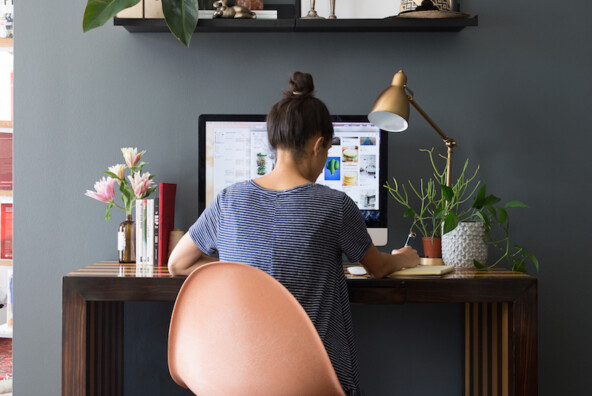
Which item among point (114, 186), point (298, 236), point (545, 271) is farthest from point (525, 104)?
point (114, 186)

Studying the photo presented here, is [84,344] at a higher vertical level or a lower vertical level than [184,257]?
lower

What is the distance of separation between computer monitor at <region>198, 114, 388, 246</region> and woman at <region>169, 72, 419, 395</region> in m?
0.54

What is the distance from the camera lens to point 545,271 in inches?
85.4

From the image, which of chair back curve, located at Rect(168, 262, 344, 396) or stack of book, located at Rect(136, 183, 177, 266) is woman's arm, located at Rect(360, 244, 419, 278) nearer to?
chair back curve, located at Rect(168, 262, 344, 396)

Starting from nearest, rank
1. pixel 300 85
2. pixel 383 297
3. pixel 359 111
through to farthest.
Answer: pixel 300 85 → pixel 383 297 → pixel 359 111

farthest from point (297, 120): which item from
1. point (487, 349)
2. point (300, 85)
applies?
point (487, 349)

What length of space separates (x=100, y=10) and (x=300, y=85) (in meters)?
0.79

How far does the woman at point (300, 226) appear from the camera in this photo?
4.18ft

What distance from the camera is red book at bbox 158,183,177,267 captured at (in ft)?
6.27

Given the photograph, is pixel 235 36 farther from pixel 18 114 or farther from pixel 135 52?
pixel 18 114

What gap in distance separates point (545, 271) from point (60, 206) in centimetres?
177

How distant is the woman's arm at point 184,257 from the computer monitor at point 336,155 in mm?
462

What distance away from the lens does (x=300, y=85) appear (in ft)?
4.57

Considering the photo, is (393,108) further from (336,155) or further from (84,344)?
(84,344)
